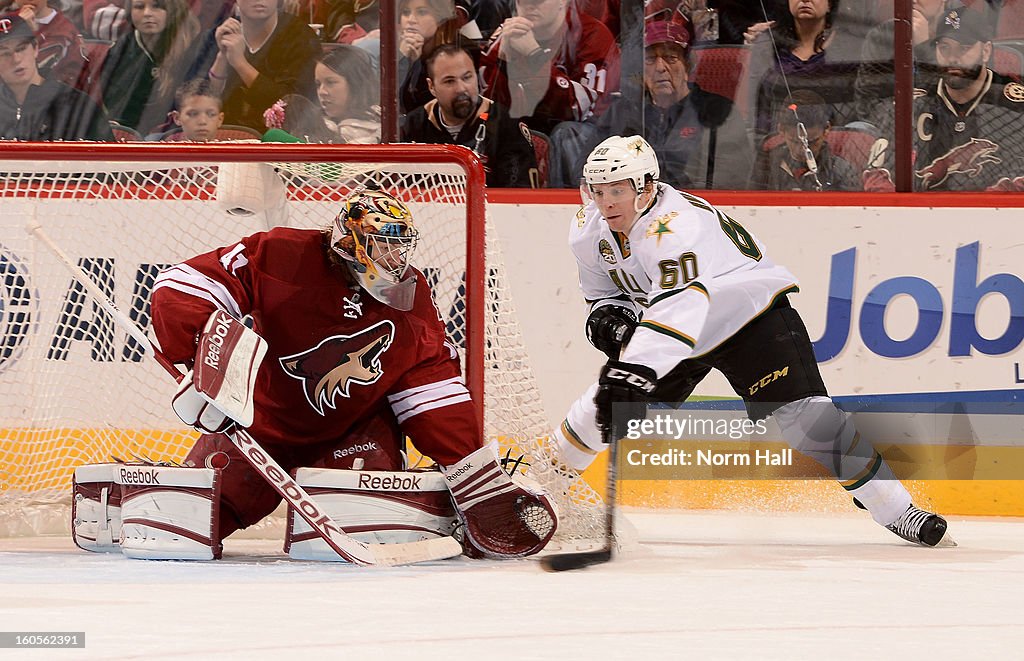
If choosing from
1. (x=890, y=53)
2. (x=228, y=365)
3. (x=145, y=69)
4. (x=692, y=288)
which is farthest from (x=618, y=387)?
(x=145, y=69)

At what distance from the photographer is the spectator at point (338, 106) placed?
4.96 m

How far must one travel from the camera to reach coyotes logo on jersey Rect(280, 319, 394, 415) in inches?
137

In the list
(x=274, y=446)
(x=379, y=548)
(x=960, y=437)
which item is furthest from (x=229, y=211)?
(x=960, y=437)

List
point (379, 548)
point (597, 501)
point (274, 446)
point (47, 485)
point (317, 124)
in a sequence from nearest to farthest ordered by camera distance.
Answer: point (379, 548) → point (274, 446) → point (597, 501) → point (47, 485) → point (317, 124)

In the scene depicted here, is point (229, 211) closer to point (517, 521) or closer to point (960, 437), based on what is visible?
point (517, 521)

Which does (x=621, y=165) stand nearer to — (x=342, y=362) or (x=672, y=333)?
(x=672, y=333)

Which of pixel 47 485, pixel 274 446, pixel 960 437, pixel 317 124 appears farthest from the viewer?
pixel 317 124

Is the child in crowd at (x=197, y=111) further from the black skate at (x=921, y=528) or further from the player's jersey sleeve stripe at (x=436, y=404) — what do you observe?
the black skate at (x=921, y=528)

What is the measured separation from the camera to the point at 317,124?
5008mm

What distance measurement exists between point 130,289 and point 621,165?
5.25 ft

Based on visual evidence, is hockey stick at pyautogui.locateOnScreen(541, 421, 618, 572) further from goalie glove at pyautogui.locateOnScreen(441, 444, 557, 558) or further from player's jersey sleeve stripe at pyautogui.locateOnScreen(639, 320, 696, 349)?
player's jersey sleeve stripe at pyautogui.locateOnScreen(639, 320, 696, 349)

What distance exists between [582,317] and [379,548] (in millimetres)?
1645

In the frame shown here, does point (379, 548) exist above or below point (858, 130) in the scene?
below

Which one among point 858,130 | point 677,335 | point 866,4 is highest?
point 866,4
